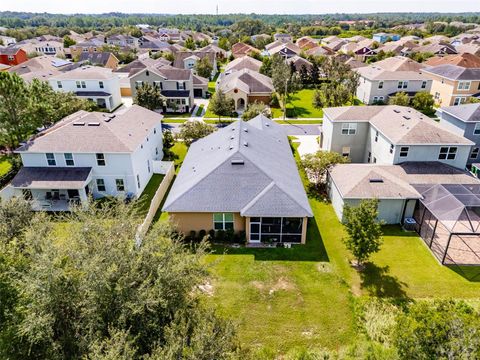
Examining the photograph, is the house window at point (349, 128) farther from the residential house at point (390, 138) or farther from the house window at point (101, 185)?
the house window at point (101, 185)

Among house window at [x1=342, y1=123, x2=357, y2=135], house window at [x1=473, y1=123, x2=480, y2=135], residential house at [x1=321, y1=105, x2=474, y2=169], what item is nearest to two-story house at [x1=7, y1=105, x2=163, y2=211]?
residential house at [x1=321, y1=105, x2=474, y2=169]

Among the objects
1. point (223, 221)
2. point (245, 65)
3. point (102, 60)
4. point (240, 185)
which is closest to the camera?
point (223, 221)

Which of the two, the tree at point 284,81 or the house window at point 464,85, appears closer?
the house window at point 464,85

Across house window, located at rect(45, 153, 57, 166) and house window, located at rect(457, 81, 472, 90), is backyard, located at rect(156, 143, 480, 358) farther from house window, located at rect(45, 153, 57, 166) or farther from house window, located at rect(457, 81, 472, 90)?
house window, located at rect(457, 81, 472, 90)

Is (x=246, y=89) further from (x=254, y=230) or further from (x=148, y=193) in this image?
(x=254, y=230)

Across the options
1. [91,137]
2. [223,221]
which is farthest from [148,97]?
[223,221]

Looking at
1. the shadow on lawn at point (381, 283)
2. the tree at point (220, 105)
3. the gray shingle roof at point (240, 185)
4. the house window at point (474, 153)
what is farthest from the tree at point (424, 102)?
the shadow on lawn at point (381, 283)
